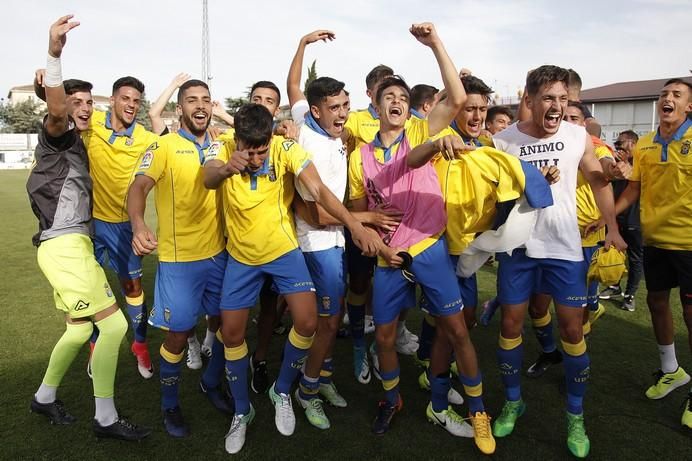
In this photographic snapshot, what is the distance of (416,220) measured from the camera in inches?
134

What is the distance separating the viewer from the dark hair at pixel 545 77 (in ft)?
11.2

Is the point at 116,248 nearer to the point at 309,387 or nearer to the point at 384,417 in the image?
the point at 309,387

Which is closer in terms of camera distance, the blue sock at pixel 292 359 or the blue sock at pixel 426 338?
the blue sock at pixel 292 359

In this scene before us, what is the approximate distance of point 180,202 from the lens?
12.2 ft

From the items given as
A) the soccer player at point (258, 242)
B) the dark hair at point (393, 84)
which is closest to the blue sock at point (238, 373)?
the soccer player at point (258, 242)

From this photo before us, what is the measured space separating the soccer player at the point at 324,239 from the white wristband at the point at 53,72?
1.78 m

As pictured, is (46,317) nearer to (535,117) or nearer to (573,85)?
(535,117)

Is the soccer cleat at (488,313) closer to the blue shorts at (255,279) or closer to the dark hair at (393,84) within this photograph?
the blue shorts at (255,279)

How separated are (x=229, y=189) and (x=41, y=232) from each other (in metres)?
1.52

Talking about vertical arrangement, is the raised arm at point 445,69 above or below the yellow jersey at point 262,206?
above

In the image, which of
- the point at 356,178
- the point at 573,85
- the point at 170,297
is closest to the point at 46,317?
the point at 170,297

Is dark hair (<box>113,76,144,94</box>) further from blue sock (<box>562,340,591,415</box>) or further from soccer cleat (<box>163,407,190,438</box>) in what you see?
blue sock (<box>562,340,591,415</box>)

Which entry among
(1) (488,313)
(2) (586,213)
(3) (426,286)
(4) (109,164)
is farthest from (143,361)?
(2) (586,213)

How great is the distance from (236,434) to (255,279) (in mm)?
1116
